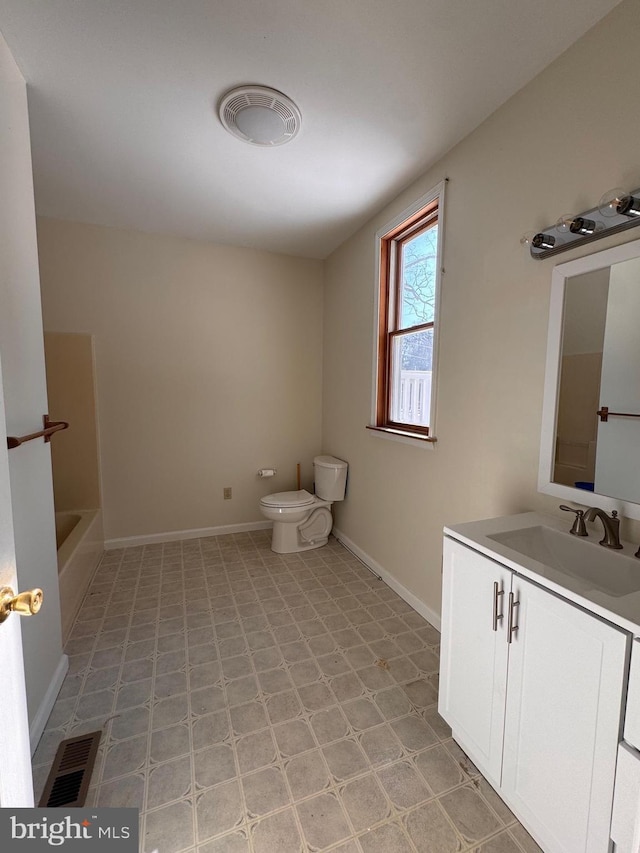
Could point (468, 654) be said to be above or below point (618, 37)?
below

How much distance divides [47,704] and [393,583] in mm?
1883

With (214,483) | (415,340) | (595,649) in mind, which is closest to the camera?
(595,649)

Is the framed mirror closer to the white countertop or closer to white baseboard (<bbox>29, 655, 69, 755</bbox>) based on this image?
the white countertop

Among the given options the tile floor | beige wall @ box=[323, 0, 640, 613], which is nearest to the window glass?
beige wall @ box=[323, 0, 640, 613]

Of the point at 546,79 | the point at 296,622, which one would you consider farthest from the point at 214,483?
the point at 546,79

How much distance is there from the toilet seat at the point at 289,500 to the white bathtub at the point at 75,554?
1.25 m

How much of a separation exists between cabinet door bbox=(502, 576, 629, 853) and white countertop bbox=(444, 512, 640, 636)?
3 centimetres

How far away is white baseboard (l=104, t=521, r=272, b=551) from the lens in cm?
313

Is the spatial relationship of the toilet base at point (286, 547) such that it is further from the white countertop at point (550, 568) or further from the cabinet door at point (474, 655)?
the white countertop at point (550, 568)

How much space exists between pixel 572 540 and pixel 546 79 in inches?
67.0

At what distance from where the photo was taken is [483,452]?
1.77 m

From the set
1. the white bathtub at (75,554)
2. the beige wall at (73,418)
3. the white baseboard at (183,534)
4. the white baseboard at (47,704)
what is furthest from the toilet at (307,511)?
the white baseboard at (47,704)

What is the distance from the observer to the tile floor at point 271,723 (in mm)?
1146

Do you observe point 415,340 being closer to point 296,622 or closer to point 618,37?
point 618,37
